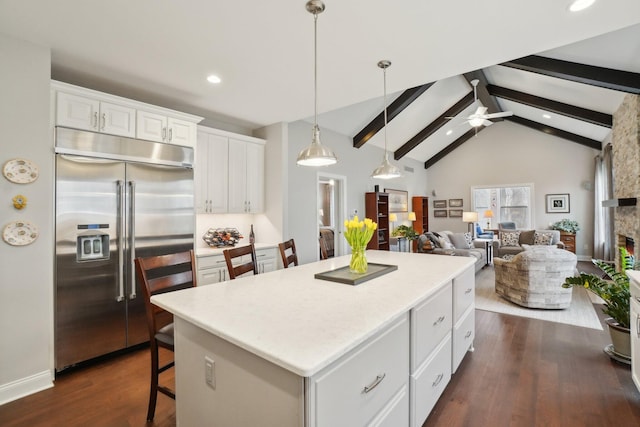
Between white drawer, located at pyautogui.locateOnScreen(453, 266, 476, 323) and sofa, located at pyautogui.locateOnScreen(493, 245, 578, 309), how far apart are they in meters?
1.85

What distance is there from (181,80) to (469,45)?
8.93ft

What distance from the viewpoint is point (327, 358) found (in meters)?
0.96

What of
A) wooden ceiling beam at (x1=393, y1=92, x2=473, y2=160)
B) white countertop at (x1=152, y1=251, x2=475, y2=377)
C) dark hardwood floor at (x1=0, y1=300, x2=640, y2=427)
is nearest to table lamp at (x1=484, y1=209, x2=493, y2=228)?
wooden ceiling beam at (x1=393, y1=92, x2=473, y2=160)

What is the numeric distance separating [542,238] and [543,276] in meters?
3.93

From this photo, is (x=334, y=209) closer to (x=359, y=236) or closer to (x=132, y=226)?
(x=132, y=226)

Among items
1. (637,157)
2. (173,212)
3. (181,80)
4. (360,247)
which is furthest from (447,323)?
(637,157)

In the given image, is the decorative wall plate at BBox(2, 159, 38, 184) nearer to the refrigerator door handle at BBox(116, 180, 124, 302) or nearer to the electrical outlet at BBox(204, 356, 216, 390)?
the refrigerator door handle at BBox(116, 180, 124, 302)

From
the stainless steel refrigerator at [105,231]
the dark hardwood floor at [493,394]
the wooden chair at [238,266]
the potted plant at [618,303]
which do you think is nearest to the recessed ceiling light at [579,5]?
the potted plant at [618,303]

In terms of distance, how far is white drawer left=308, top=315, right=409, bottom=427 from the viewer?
100 cm

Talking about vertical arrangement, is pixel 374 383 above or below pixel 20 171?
below

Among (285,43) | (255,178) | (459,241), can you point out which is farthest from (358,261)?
(459,241)

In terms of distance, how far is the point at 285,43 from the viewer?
247cm

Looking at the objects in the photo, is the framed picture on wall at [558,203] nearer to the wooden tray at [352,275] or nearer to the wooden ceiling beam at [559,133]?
the wooden ceiling beam at [559,133]

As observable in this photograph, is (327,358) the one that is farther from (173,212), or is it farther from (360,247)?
(173,212)
